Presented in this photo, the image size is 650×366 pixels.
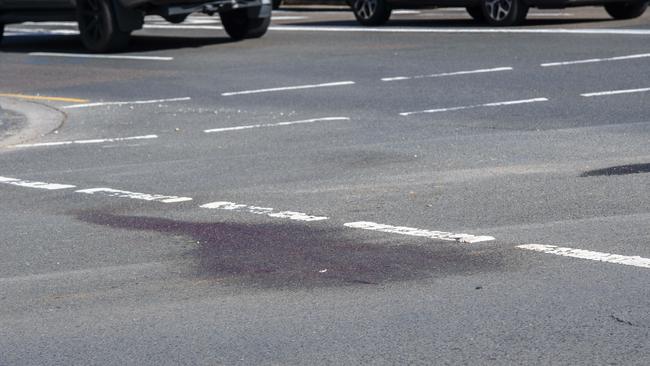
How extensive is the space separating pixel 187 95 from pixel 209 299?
31.8 ft

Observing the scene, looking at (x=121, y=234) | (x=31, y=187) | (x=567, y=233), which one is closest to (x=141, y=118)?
(x=31, y=187)

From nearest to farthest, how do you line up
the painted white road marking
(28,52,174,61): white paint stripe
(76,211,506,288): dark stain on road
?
(76,211,506,288): dark stain on road < the painted white road marking < (28,52,174,61): white paint stripe

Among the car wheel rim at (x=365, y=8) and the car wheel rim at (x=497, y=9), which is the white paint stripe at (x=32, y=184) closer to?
the car wheel rim at (x=497, y=9)

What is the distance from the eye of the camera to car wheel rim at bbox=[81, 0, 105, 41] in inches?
838

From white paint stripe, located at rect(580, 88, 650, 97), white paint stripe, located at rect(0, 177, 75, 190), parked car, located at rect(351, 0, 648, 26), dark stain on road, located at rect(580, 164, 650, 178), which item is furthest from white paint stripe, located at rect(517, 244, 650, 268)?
parked car, located at rect(351, 0, 648, 26)

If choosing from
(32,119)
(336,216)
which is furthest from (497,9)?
(336,216)

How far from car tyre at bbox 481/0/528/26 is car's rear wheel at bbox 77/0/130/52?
553 cm

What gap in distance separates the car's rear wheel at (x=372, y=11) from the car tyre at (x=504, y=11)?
2513 mm

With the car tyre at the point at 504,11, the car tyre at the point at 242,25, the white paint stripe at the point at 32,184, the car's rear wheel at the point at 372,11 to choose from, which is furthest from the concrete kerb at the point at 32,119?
the car's rear wheel at the point at 372,11

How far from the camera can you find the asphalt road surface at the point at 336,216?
224 inches

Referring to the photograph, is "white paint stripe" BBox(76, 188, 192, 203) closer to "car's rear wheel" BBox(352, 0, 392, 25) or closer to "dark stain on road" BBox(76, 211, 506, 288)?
"dark stain on road" BBox(76, 211, 506, 288)

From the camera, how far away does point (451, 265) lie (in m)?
6.80

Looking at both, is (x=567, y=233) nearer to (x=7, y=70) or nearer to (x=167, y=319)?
(x=167, y=319)

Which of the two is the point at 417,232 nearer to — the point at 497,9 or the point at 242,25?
the point at 497,9
